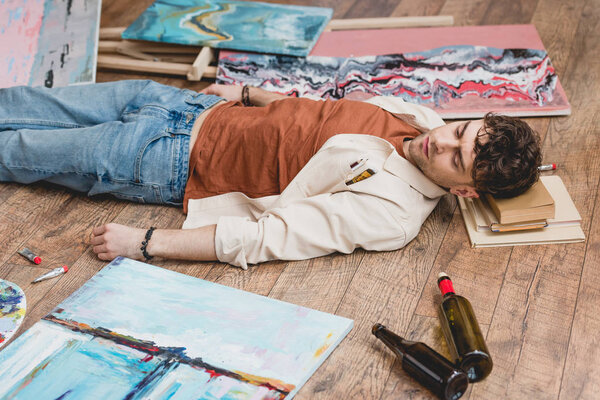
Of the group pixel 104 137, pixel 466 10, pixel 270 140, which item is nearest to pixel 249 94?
pixel 270 140

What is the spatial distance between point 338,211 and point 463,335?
1.45 feet

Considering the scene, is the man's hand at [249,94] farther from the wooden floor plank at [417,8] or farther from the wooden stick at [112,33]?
the wooden floor plank at [417,8]

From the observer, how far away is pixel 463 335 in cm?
140

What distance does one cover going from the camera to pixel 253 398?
130 centimetres

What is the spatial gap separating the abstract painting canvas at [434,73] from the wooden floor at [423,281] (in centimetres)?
16

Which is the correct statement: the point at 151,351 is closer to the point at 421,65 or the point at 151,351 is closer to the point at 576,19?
the point at 421,65

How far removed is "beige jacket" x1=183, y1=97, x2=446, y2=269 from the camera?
164 cm

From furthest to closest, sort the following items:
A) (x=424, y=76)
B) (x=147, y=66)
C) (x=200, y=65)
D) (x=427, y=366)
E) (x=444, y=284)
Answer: (x=147, y=66) < (x=200, y=65) < (x=424, y=76) < (x=444, y=284) < (x=427, y=366)

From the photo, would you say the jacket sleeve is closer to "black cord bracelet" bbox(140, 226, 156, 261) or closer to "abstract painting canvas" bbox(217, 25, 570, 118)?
"black cord bracelet" bbox(140, 226, 156, 261)

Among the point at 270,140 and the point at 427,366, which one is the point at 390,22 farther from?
the point at 427,366

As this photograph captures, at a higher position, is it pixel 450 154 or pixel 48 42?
pixel 48 42

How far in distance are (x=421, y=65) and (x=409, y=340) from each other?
134 centimetres

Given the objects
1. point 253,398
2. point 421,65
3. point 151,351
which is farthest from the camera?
point 421,65

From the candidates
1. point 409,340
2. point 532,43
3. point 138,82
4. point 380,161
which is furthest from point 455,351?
point 532,43
